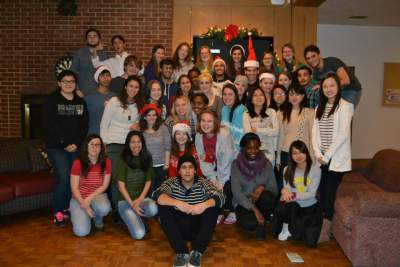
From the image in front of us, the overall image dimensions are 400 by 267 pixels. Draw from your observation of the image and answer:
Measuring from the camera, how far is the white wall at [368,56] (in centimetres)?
857

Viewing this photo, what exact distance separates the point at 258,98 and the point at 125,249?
1.84 meters

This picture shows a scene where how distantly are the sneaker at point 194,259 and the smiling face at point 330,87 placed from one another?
5.61 ft

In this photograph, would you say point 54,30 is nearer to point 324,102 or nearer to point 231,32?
point 231,32

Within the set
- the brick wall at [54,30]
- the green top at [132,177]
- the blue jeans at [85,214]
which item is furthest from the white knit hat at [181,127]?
the brick wall at [54,30]

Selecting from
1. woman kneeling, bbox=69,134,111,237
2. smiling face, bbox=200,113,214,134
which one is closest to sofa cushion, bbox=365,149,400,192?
smiling face, bbox=200,113,214,134

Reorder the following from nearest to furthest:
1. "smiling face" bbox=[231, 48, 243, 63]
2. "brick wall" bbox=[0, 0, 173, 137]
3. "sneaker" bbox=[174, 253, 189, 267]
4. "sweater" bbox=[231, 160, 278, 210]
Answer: "sneaker" bbox=[174, 253, 189, 267]
"sweater" bbox=[231, 160, 278, 210]
"smiling face" bbox=[231, 48, 243, 63]
"brick wall" bbox=[0, 0, 173, 137]

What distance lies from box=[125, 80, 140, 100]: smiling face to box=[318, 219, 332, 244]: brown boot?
211cm

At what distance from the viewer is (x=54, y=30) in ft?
22.9

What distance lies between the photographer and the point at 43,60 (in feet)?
23.1

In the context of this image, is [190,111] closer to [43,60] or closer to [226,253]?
[226,253]

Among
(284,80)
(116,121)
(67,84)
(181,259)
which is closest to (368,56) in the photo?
(284,80)

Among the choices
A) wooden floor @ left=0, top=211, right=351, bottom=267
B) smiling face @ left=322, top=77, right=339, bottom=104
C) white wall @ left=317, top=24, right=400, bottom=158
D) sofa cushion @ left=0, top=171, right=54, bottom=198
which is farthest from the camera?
white wall @ left=317, top=24, right=400, bottom=158

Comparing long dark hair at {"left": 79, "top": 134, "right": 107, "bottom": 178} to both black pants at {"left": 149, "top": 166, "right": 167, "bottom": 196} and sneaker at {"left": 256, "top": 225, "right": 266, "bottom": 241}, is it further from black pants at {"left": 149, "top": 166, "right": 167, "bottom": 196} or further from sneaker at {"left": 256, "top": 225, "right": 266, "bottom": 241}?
sneaker at {"left": 256, "top": 225, "right": 266, "bottom": 241}

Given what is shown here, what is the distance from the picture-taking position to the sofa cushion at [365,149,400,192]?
14.1 feet
